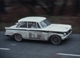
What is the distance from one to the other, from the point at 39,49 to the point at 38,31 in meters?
1.29

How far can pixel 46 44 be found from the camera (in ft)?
42.2

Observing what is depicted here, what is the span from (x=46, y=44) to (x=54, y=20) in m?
6.21

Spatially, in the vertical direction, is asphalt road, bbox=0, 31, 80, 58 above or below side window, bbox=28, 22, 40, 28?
below

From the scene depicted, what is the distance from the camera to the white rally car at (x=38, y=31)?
12.5 meters

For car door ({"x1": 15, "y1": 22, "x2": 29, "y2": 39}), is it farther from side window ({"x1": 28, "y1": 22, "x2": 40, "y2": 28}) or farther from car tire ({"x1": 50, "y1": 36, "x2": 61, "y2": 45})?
car tire ({"x1": 50, "y1": 36, "x2": 61, "y2": 45})

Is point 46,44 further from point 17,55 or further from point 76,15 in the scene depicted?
point 76,15

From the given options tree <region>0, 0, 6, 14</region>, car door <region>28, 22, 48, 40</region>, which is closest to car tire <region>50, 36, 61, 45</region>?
car door <region>28, 22, 48, 40</region>

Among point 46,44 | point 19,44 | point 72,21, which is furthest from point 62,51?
point 72,21

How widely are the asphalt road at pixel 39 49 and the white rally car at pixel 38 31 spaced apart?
353 millimetres

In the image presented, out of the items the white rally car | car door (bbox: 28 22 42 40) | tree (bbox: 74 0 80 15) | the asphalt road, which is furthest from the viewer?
tree (bbox: 74 0 80 15)

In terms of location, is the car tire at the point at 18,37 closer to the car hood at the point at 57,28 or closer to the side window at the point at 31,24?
the side window at the point at 31,24

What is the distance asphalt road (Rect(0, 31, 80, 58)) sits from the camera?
36.1 feet

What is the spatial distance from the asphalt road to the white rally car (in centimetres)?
35

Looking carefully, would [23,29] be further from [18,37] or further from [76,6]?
[76,6]
